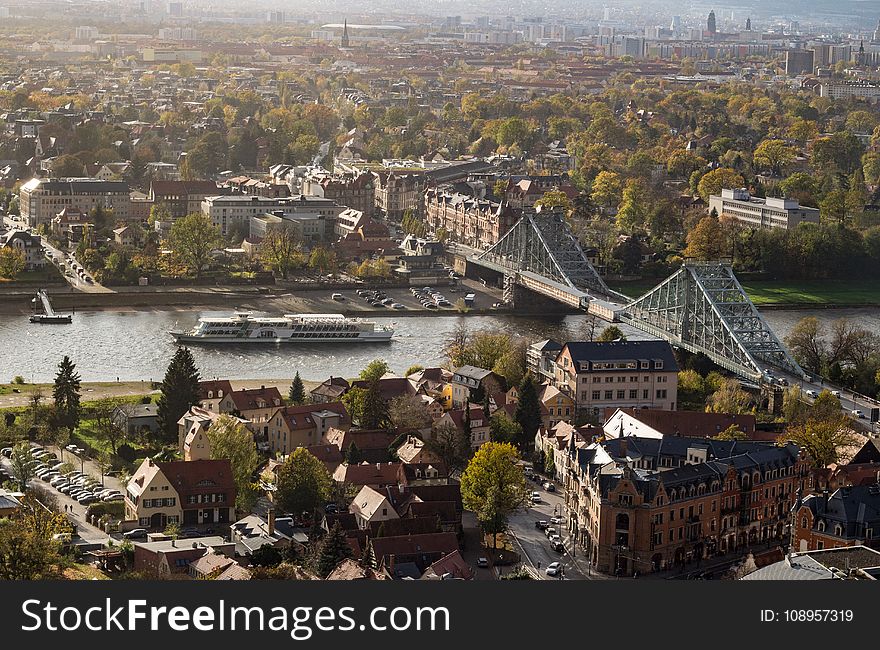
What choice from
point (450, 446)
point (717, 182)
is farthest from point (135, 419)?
point (717, 182)

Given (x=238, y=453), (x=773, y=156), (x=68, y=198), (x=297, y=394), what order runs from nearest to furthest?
(x=238, y=453)
(x=297, y=394)
(x=68, y=198)
(x=773, y=156)

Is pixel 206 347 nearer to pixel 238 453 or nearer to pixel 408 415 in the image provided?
pixel 408 415

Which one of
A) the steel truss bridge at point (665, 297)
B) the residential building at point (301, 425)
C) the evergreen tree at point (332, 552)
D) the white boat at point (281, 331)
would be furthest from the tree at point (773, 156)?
the evergreen tree at point (332, 552)

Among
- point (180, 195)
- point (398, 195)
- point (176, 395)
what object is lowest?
point (398, 195)

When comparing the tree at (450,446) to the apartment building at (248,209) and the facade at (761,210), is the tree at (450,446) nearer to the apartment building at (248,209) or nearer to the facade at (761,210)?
the apartment building at (248,209)

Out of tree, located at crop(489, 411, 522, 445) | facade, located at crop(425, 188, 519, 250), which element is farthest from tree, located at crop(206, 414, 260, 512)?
facade, located at crop(425, 188, 519, 250)

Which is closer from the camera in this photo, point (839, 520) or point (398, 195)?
point (839, 520)
